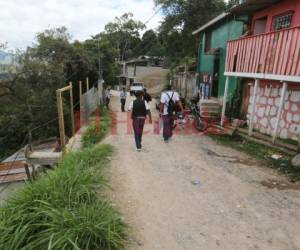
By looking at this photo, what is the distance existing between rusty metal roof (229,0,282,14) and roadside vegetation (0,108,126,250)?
8.72 metres

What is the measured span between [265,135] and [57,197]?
7183 millimetres

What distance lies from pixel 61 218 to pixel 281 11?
959cm

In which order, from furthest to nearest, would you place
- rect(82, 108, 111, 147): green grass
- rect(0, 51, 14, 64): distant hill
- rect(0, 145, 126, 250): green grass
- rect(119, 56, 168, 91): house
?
1. rect(119, 56, 168, 91): house
2. rect(0, 51, 14, 64): distant hill
3. rect(82, 108, 111, 147): green grass
4. rect(0, 145, 126, 250): green grass

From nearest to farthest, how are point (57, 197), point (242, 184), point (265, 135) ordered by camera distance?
point (57, 197)
point (242, 184)
point (265, 135)

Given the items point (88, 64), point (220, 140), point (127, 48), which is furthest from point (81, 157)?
point (127, 48)

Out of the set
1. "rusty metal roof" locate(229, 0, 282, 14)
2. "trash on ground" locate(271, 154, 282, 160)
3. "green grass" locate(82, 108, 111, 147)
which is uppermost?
"rusty metal roof" locate(229, 0, 282, 14)

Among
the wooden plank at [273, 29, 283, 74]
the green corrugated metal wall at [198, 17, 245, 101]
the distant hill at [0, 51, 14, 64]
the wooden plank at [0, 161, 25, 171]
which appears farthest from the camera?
the distant hill at [0, 51, 14, 64]

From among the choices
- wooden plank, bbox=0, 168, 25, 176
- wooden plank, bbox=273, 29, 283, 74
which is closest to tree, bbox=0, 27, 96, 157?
wooden plank, bbox=0, 168, 25, 176

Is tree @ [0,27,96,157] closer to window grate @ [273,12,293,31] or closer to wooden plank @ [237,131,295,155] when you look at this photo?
wooden plank @ [237,131,295,155]

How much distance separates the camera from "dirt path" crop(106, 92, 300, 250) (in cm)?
335

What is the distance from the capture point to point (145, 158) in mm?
6664

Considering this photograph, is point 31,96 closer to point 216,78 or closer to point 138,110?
point 216,78

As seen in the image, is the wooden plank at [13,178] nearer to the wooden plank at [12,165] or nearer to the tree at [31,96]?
the wooden plank at [12,165]

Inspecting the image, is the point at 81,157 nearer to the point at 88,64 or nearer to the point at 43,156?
the point at 43,156
